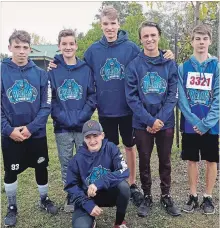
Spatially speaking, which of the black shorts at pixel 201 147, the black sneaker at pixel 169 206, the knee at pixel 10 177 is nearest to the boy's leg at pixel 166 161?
the black sneaker at pixel 169 206

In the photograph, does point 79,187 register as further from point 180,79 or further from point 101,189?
point 180,79

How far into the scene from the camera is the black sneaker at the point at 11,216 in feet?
13.9

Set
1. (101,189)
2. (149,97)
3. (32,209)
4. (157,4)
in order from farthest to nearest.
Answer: (157,4), (32,209), (149,97), (101,189)

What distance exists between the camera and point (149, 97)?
4211 millimetres

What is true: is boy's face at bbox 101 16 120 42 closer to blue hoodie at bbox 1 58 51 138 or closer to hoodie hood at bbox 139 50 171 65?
hoodie hood at bbox 139 50 171 65

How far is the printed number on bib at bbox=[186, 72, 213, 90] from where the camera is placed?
4.24 metres

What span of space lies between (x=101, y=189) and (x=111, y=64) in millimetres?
1468

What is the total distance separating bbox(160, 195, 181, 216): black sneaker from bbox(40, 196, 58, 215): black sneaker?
1.26 meters

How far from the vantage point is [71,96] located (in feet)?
14.2

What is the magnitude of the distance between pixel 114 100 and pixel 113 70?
0.35m

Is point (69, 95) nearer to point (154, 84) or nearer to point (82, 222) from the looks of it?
point (154, 84)

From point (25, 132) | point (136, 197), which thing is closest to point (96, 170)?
point (25, 132)

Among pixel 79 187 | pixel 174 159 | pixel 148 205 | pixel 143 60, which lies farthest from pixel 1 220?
pixel 174 159

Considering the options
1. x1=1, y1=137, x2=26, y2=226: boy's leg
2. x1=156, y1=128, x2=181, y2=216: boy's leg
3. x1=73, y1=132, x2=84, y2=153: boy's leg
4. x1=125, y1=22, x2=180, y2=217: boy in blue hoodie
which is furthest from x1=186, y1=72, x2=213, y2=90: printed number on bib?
x1=1, y1=137, x2=26, y2=226: boy's leg
